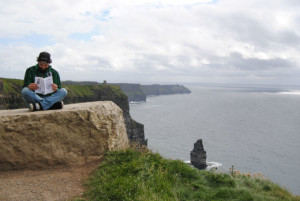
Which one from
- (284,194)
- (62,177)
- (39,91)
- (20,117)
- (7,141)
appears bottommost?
(284,194)

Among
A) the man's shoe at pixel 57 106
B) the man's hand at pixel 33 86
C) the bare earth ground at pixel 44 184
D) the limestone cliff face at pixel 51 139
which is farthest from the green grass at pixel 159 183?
the man's hand at pixel 33 86

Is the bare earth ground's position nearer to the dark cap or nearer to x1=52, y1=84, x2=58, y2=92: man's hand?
x1=52, y1=84, x2=58, y2=92: man's hand

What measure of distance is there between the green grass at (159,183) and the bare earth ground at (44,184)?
1.21ft

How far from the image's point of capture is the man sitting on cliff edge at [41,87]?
8.07 metres

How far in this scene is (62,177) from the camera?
6453 mm

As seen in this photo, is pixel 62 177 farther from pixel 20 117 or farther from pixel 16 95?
pixel 16 95

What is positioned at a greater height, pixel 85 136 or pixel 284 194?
pixel 85 136

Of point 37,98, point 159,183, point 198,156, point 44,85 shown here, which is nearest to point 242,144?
point 198,156

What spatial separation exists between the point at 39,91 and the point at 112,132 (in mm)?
2799

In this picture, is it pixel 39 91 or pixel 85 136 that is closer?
pixel 85 136

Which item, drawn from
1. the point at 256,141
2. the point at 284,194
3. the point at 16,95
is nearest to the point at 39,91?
the point at 284,194

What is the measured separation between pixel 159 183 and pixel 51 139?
354cm

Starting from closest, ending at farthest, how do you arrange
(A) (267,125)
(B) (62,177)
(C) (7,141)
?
1. (B) (62,177)
2. (C) (7,141)
3. (A) (267,125)

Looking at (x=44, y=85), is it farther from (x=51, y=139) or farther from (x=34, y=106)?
(x=51, y=139)
